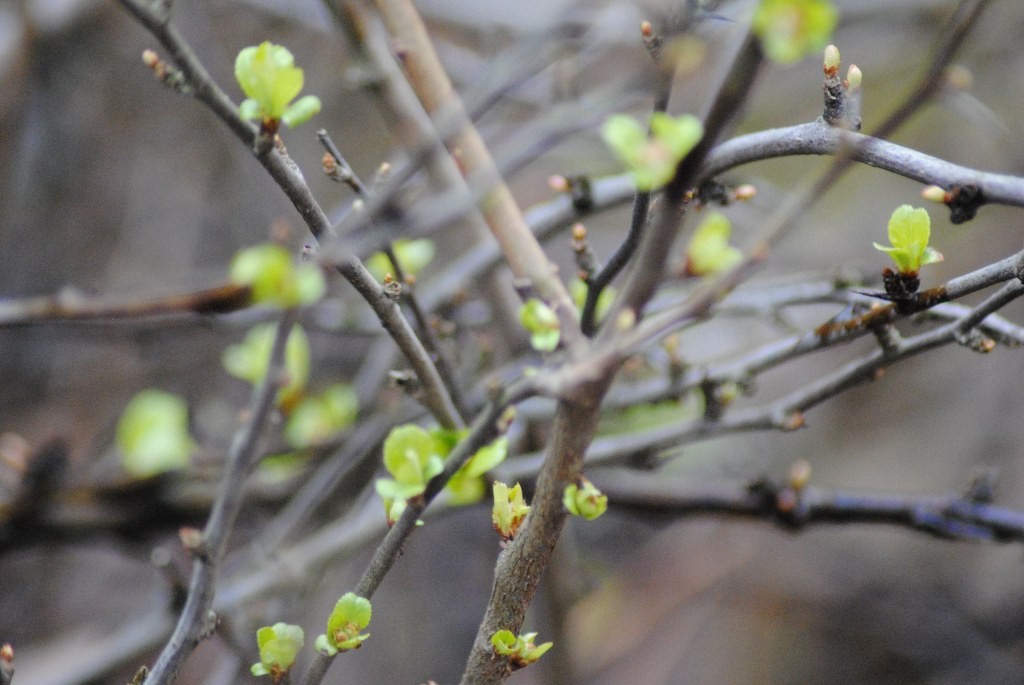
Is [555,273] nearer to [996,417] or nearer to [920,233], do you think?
[920,233]

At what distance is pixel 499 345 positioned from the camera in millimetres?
1147

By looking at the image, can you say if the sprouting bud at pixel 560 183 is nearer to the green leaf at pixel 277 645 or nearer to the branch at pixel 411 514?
the branch at pixel 411 514

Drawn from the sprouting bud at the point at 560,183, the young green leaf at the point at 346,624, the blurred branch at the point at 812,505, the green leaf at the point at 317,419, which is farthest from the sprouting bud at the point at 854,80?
the green leaf at the point at 317,419

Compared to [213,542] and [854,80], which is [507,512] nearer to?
[213,542]

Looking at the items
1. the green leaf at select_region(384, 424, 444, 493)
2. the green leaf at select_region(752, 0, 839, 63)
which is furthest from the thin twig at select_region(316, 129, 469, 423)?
the green leaf at select_region(752, 0, 839, 63)

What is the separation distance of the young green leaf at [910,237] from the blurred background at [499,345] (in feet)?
2.17

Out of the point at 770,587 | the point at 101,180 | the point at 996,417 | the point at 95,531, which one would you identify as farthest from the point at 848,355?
the point at 101,180

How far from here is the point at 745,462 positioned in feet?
5.31

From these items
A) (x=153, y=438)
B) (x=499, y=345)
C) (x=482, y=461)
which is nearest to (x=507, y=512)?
(x=482, y=461)

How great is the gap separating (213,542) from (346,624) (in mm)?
120

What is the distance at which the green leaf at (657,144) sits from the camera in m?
0.28

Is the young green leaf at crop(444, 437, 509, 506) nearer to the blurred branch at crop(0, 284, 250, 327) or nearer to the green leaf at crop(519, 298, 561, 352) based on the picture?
the green leaf at crop(519, 298, 561, 352)

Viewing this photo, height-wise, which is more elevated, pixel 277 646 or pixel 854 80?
pixel 854 80

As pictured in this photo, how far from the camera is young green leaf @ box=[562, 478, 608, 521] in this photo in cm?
35
